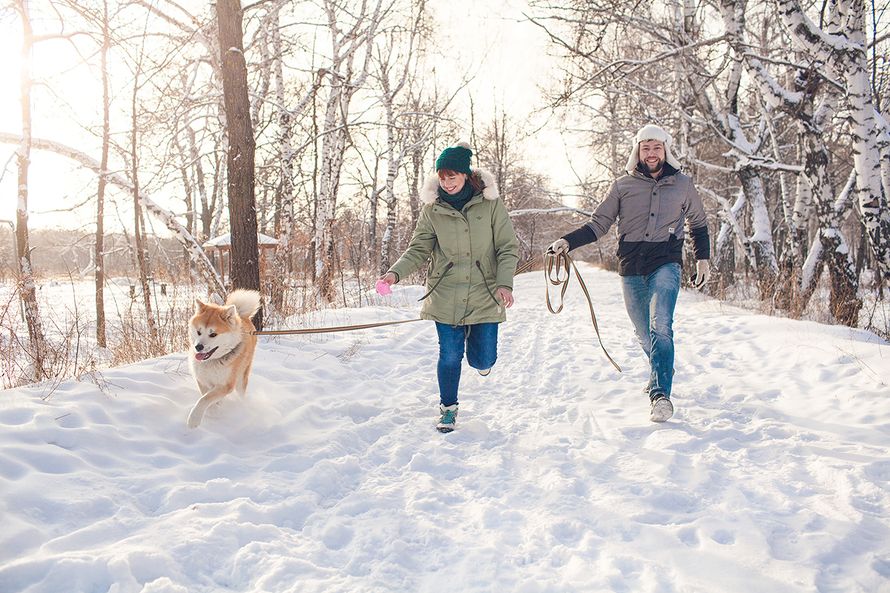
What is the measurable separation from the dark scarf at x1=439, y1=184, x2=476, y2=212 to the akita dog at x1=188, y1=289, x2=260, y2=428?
193 cm

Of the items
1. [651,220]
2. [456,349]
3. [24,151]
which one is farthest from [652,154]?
[24,151]

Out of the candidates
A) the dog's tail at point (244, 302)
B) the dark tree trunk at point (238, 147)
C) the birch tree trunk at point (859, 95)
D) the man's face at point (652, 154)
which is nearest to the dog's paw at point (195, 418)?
the dog's tail at point (244, 302)

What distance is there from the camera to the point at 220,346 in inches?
145

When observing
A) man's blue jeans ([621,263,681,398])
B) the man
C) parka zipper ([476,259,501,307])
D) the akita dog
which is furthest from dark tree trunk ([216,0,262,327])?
man's blue jeans ([621,263,681,398])

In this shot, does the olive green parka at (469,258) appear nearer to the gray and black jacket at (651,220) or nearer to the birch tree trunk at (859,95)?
the gray and black jacket at (651,220)

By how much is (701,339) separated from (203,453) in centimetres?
638

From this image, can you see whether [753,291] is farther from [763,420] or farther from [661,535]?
[661,535]

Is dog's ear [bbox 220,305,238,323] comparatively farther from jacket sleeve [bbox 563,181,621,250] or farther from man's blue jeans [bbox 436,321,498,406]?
jacket sleeve [bbox 563,181,621,250]

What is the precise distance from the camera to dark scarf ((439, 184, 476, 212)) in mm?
3727

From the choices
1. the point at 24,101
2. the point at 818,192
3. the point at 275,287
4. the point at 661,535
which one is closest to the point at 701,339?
the point at 818,192

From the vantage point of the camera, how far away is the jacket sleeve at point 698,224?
396 centimetres

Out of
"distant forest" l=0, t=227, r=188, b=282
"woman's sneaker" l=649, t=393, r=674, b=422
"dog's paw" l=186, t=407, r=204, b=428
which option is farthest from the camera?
"distant forest" l=0, t=227, r=188, b=282

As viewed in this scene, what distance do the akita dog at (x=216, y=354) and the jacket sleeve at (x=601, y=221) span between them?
2.88 m

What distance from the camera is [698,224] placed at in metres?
4.05
